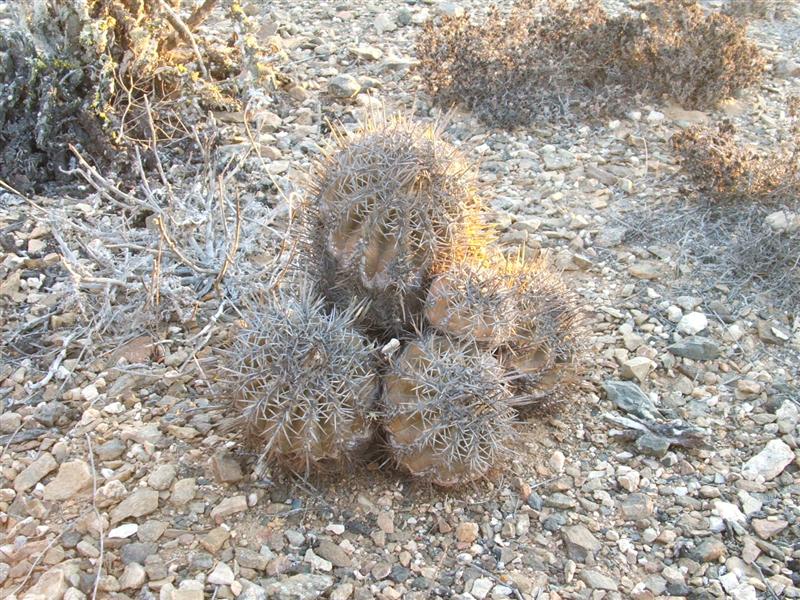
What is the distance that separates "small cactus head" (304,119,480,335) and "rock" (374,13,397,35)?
368 centimetres

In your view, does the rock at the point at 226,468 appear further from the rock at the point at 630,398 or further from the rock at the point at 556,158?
the rock at the point at 556,158

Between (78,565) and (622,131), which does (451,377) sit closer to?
(78,565)

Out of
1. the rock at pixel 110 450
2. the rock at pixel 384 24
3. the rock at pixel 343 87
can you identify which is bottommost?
the rock at pixel 110 450

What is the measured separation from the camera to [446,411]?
104 inches

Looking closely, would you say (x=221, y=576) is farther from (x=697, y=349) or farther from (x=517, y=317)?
(x=697, y=349)

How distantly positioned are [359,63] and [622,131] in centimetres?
196

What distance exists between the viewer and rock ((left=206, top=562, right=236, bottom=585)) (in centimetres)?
258

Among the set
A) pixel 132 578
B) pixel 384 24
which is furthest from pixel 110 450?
pixel 384 24

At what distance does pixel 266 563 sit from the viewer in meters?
2.67

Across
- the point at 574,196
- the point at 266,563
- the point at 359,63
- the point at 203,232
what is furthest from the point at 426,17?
the point at 266,563

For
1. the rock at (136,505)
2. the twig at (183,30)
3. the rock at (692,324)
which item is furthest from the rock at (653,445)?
the twig at (183,30)

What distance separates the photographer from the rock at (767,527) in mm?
2932

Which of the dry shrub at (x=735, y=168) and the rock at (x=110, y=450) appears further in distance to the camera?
the dry shrub at (x=735, y=168)

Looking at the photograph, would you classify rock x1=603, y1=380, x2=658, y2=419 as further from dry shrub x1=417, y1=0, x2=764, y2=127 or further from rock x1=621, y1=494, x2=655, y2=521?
dry shrub x1=417, y1=0, x2=764, y2=127
